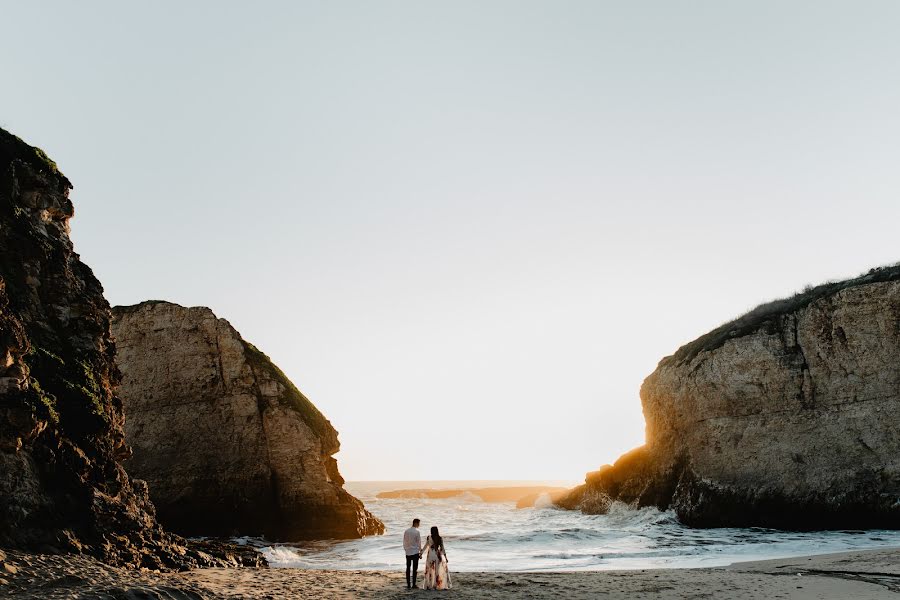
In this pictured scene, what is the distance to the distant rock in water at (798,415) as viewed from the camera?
21.7 m

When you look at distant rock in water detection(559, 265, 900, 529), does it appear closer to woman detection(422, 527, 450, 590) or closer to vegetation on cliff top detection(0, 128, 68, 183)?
woman detection(422, 527, 450, 590)

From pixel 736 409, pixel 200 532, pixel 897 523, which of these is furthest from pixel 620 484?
pixel 200 532

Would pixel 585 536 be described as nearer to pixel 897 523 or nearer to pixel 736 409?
pixel 736 409

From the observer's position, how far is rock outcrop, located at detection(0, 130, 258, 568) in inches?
408

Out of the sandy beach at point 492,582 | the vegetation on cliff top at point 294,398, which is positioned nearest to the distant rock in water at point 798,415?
the sandy beach at point 492,582

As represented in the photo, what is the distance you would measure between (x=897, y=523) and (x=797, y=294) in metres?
10.9

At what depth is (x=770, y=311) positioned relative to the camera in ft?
90.9

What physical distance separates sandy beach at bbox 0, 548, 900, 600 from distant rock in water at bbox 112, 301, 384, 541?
38.5 feet

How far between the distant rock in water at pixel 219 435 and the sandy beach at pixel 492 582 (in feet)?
38.5

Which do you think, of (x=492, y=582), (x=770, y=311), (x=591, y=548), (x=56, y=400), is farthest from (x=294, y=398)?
(x=770, y=311)

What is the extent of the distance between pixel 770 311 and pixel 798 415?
18.0ft

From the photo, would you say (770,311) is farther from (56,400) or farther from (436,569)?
(56,400)

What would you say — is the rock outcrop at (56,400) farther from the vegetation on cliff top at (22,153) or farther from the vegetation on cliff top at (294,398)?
the vegetation on cliff top at (294,398)

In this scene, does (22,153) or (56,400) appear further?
(22,153)
